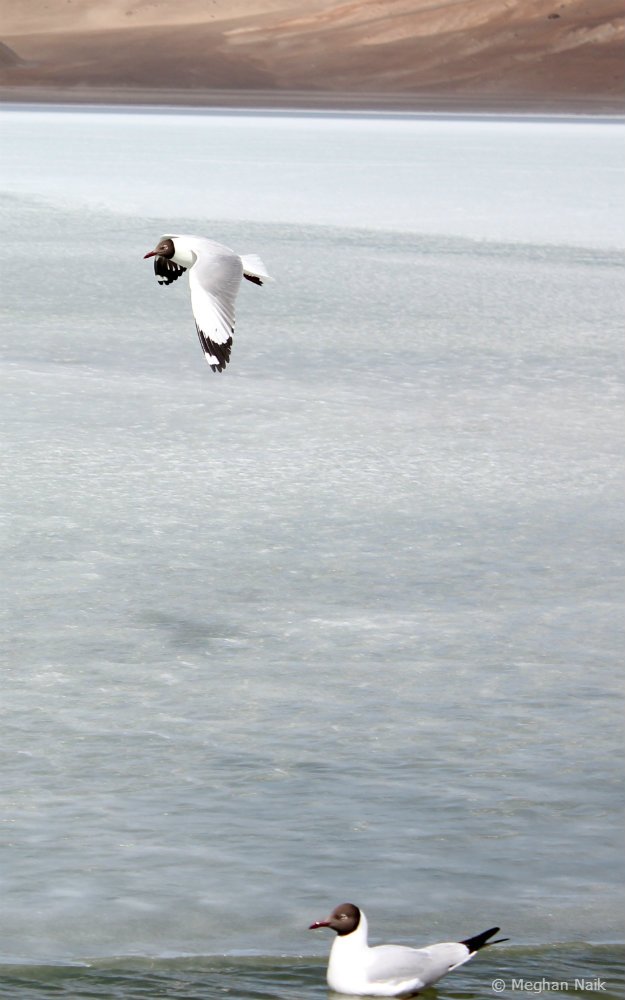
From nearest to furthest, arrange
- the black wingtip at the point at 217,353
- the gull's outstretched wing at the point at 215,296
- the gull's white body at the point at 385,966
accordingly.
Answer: the gull's white body at the point at 385,966 < the black wingtip at the point at 217,353 < the gull's outstretched wing at the point at 215,296

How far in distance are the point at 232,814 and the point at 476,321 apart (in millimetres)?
8756

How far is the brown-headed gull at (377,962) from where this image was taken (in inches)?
144

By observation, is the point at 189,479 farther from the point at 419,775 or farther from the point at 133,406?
the point at 419,775

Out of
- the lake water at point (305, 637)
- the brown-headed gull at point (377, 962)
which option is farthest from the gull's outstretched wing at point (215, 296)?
the brown-headed gull at point (377, 962)

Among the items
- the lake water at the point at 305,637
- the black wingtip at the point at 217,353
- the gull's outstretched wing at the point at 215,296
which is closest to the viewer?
the lake water at the point at 305,637

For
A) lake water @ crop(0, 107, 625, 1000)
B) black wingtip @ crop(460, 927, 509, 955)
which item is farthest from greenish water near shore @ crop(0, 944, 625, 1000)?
black wingtip @ crop(460, 927, 509, 955)

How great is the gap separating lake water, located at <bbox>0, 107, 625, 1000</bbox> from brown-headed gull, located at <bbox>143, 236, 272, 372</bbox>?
0.82 meters

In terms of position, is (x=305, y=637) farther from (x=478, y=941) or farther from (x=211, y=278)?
(x=478, y=941)

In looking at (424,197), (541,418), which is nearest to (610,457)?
(541,418)

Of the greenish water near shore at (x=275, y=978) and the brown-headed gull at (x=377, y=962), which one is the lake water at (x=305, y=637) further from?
the brown-headed gull at (x=377, y=962)

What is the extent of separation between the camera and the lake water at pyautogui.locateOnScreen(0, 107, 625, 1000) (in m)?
4.10

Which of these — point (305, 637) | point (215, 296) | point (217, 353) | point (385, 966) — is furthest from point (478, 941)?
point (215, 296)

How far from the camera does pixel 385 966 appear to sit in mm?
3652

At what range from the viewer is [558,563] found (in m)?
6.91
